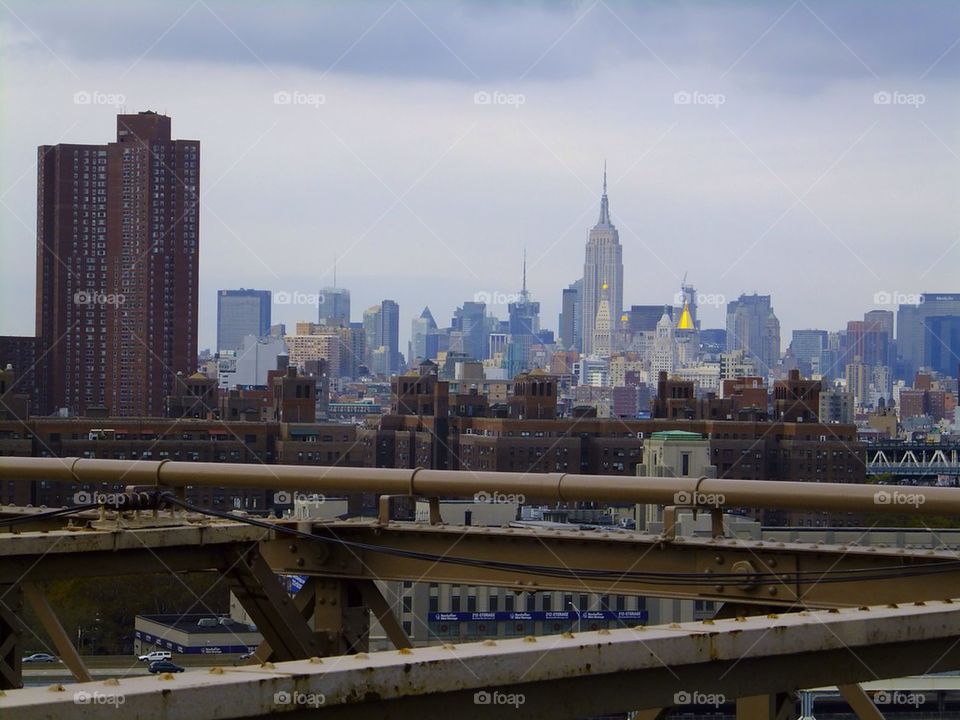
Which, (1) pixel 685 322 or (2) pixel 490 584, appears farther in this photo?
(1) pixel 685 322

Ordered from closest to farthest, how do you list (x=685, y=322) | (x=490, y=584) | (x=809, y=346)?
(x=490, y=584) → (x=809, y=346) → (x=685, y=322)

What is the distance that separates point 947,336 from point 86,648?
378 feet

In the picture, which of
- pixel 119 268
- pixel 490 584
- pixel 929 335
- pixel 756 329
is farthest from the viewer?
pixel 756 329

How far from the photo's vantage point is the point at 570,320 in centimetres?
17850

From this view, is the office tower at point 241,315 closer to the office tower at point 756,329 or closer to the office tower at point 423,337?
the office tower at point 423,337

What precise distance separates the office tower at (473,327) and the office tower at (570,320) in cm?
1030

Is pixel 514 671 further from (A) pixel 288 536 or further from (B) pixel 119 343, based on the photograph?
(B) pixel 119 343

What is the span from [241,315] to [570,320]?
4353 centimetres

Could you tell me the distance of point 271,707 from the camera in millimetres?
3812

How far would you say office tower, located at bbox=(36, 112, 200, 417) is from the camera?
92250 millimetres

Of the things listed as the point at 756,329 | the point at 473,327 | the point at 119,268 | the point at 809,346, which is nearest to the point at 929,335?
the point at 809,346

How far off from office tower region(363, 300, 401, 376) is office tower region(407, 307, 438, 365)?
154 centimetres

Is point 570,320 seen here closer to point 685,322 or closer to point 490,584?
point 685,322

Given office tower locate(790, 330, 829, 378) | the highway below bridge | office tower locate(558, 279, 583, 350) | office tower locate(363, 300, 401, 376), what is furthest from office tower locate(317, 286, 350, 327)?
the highway below bridge
